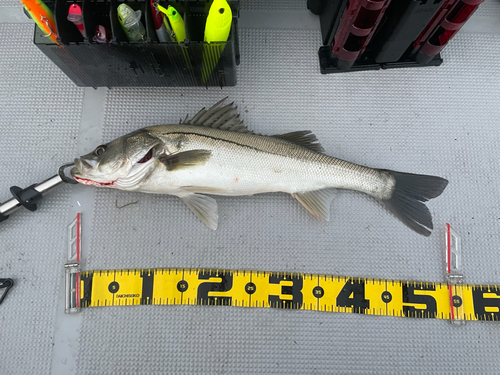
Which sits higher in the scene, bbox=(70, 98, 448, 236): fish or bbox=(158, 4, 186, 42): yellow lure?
bbox=(158, 4, 186, 42): yellow lure

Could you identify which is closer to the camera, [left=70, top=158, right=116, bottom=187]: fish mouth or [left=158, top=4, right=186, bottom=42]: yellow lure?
[left=158, top=4, right=186, bottom=42]: yellow lure

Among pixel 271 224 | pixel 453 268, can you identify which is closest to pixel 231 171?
pixel 271 224

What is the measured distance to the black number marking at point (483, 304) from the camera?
1561 millimetres

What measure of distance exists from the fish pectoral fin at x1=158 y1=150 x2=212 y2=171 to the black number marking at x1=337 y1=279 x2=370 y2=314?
1.01 m

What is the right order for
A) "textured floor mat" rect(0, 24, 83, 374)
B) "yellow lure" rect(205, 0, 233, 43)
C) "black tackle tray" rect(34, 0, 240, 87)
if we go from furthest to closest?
"textured floor mat" rect(0, 24, 83, 374) → "black tackle tray" rect(34, 0, 240, 87) → "yellow lure" rect(205, 0, 233, 43)

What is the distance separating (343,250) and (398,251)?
309mm

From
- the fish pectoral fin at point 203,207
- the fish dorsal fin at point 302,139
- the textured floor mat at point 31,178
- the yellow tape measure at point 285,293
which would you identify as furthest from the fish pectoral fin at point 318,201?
the textured floor mat at point 31,178

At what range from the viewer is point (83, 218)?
1.66 m

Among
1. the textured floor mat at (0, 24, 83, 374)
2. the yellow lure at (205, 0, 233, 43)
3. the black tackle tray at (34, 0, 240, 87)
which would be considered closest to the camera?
the yellow lure at (205, 0, 233, 43)

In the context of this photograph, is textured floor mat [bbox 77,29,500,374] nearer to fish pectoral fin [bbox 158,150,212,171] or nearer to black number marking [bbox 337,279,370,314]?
black number marking [bbox 337,279,370,314]

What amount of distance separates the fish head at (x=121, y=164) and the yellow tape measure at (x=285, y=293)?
0.51 m

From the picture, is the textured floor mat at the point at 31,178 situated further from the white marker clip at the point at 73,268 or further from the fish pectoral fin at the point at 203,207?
the fish pectoral fin at the point at 203,207

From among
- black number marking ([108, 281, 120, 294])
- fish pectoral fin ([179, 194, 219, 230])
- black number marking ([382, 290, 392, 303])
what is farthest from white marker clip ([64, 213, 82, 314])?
black number marking ([382, 290, 392, 303])

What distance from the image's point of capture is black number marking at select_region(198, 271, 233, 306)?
1567 millimetres
